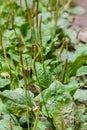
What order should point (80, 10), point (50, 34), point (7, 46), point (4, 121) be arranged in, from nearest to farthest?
point (4, 121) → point (7, 46) → point (50, 34) → point (80, 10)

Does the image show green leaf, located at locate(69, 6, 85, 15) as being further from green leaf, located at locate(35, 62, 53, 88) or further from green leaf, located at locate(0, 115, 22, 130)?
green leaf, located at locate(0, 115, 22, 130)

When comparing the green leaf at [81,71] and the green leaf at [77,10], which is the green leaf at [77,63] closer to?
the green leaf at [81,71]

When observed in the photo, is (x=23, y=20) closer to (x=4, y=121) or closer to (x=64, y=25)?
(x=64, y=25)

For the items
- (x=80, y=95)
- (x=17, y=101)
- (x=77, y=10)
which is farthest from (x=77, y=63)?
(x=77, y=10)

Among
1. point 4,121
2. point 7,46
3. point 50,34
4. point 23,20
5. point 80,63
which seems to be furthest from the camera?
point 23,20

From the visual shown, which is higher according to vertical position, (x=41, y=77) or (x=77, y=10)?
(x=41, y=77)

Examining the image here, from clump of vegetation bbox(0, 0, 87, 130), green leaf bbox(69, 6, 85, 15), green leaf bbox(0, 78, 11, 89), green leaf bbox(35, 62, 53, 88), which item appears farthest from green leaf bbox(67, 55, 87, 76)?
green leaf bbox(69, 6, 85, 15)

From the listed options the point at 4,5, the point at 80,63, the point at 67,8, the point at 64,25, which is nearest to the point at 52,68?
the point at 80,63

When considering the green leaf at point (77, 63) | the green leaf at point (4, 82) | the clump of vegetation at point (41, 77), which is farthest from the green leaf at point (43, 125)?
the green leaf at point (77, 63)

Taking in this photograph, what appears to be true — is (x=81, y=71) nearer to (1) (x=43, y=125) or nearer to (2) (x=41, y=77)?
(2) (x=41, y=77)
